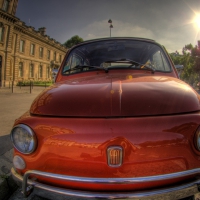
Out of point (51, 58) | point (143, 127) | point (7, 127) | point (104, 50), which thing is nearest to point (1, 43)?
point (51, 58)

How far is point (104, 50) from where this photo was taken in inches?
102

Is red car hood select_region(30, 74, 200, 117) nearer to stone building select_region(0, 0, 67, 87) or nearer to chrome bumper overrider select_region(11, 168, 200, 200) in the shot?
chrome bumper overrider select_region(11, 168, 200, 200)

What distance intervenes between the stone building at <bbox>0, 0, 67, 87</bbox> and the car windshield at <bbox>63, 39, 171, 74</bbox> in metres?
26.1

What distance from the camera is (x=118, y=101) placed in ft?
4.04

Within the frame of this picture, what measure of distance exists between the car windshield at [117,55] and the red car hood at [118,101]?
0.91 m

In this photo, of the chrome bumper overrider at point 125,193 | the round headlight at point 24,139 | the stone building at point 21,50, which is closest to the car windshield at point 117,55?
the round headlight at point 24,139

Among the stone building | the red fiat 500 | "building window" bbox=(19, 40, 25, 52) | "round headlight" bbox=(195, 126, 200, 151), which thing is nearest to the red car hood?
the red fiat 500

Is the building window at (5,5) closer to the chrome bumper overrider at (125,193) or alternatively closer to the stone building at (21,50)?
the stone building at (21,50)

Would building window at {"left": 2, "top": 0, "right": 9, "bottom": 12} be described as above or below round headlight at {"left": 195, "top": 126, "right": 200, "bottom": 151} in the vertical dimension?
above

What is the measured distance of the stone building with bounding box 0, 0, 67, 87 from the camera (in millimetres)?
25531

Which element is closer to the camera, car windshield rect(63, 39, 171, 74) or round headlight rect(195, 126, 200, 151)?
round headlight rect(195, 126, 200, 151)

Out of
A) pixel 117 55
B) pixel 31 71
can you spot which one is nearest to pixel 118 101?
pixel 117 55

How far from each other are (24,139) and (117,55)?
1.75 meters

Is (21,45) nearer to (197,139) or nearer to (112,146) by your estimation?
(112,146)
